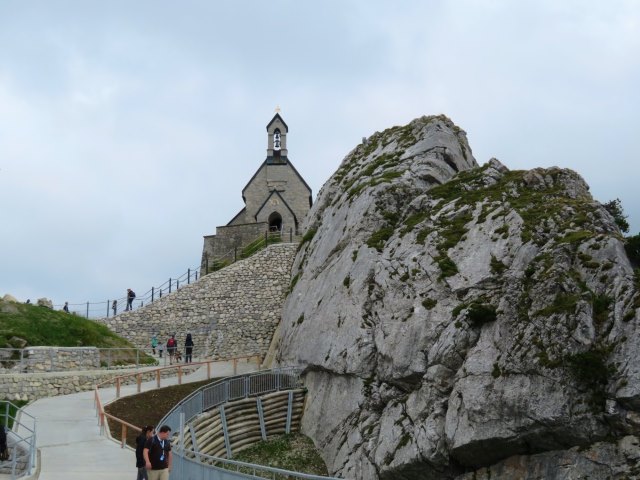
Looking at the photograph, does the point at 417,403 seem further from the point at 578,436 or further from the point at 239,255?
the point at 239,255

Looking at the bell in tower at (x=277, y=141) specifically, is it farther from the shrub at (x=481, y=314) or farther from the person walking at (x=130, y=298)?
the shrub at (x=481, y=314)

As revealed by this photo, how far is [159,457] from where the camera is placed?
601 inches

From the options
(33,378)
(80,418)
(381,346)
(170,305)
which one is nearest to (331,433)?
(381,346)

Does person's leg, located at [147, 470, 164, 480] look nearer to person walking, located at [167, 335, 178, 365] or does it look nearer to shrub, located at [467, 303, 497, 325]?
shrub, located at [467, 303, 497, 325]

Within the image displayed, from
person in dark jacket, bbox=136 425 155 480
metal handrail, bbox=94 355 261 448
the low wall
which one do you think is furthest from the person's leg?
the low wall

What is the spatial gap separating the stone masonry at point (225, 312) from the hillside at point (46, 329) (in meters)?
4.07

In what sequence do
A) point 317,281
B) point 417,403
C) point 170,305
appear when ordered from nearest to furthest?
point 417,403, point 317,281, point 170,305

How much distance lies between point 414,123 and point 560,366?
22.8 m

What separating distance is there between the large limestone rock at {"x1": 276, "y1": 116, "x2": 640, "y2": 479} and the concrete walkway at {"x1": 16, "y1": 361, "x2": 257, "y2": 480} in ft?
27.1

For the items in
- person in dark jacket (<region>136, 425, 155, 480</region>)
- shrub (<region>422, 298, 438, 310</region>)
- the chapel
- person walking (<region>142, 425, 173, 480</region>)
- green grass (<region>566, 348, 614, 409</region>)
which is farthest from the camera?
the chapel

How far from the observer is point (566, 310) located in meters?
22.4

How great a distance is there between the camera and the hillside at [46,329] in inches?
1415

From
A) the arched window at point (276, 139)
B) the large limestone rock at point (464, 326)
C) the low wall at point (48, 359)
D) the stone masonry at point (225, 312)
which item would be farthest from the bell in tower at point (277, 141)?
the low wall at point (48, 359)

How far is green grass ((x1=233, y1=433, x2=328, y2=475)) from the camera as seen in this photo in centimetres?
2741
